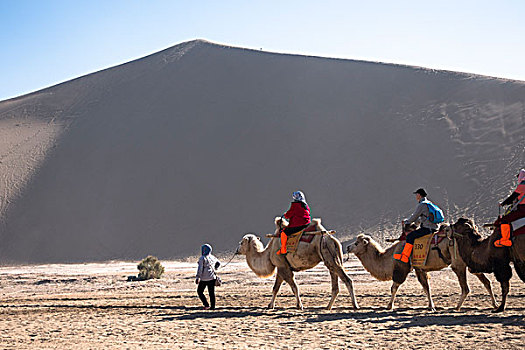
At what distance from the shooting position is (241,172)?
171ft

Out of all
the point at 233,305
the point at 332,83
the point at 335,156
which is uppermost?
the point at 332,83

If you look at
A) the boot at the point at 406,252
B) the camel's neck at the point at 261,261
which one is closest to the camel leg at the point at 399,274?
the boot at the point at 406,252

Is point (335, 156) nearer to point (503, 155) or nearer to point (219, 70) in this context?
point (503, 155)

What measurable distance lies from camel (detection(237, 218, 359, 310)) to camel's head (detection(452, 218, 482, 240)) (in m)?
2.22

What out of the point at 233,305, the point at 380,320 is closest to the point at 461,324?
the point at 380,320

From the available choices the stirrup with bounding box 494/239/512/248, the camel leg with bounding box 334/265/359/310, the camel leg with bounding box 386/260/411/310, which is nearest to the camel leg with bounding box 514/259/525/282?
the stirrup with bounding box 494/239/512/248

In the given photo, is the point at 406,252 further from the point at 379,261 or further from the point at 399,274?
the point at 379,261

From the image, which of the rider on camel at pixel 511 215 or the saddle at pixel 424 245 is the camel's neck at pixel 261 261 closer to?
the saddle at pixel 424 245

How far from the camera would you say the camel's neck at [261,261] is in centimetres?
1320

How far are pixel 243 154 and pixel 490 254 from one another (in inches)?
1763

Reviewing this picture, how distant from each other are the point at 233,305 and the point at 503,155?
40.2m

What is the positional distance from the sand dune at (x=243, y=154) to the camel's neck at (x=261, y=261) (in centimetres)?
2849

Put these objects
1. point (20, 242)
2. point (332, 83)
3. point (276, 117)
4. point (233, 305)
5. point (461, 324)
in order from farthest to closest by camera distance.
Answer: point (332, 83) → point (276, 117) → point (20, 242) → point (233, 305) → point (461, 324)

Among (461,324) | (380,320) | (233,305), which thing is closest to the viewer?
(461,324)
